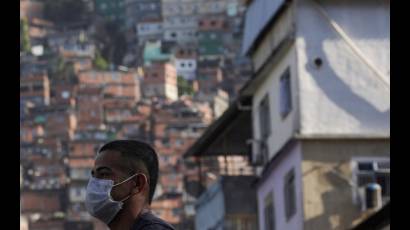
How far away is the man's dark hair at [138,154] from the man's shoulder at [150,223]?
21 centimetres

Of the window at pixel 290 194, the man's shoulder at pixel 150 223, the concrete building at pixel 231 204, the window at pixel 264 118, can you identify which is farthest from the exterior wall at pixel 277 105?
the man's shoulder at pixel 150 223

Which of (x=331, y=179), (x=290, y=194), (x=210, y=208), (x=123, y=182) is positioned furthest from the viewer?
(x=210, y=208)

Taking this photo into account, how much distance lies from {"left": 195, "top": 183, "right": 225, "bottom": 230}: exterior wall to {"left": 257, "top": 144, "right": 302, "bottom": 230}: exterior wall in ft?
2.65

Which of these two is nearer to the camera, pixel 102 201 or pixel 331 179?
pixel 102 201

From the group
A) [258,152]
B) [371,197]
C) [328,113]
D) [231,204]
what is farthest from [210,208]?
[371,197]

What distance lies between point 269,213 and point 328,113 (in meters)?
3.41

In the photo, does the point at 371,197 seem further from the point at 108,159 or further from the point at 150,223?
the point at 150,223

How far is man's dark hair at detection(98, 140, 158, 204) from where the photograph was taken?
7715 mm

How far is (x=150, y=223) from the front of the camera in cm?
743

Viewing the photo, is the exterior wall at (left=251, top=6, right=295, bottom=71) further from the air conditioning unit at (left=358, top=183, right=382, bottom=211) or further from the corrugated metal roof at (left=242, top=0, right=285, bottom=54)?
the air conditioning unit at (left=358, top=183, right=382, bottom=211)

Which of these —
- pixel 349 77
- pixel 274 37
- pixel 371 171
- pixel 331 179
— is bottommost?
pixel 331 179

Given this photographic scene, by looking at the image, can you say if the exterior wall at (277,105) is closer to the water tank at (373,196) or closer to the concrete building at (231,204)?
the concrete building at (231,204)

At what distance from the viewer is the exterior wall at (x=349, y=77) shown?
116 feet
